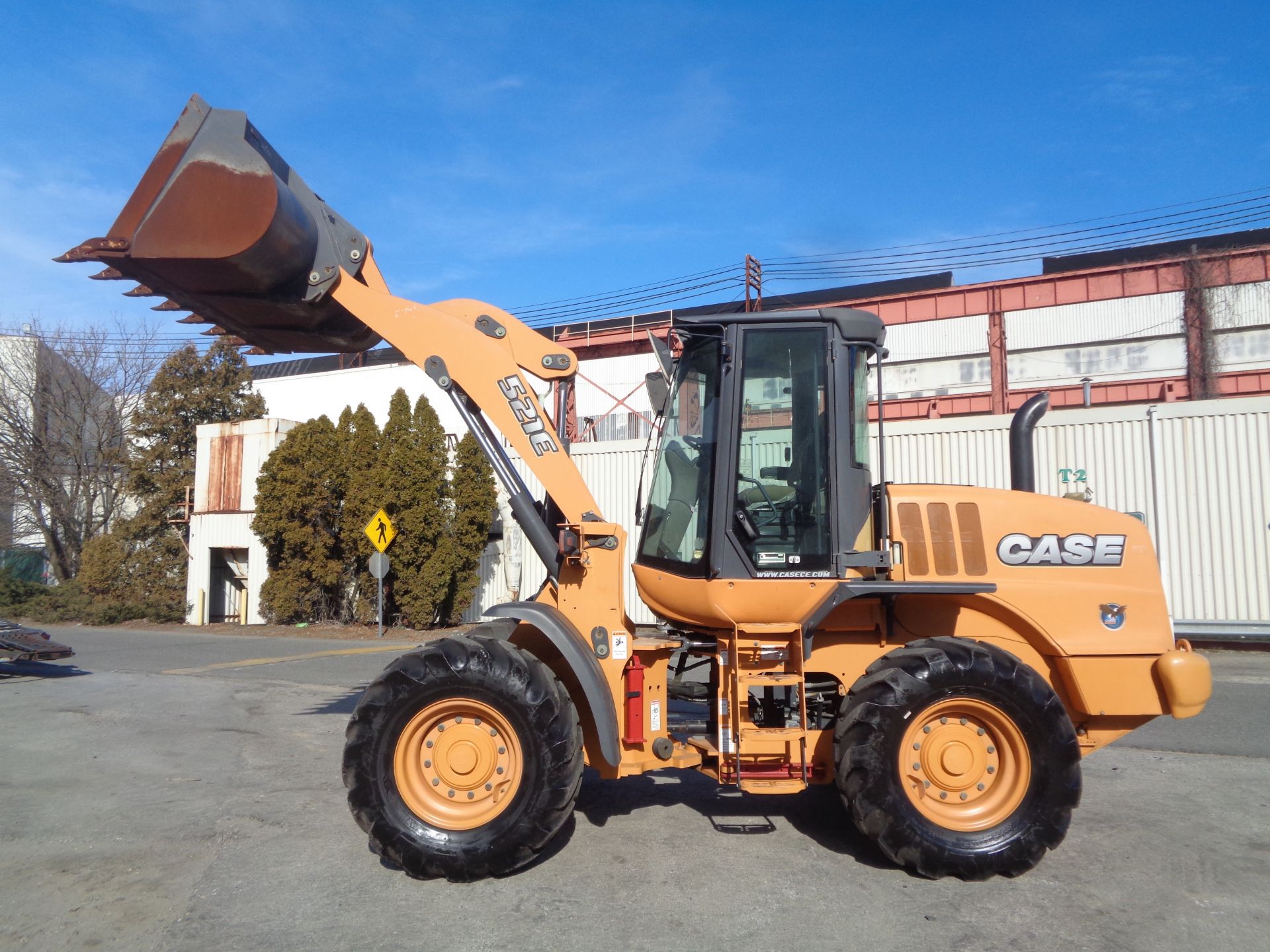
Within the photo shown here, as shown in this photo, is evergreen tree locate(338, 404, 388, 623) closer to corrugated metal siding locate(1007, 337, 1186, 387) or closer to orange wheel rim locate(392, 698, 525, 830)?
orange wheel rim locate(392, 698, 525, 830)

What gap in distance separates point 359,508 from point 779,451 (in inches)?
700

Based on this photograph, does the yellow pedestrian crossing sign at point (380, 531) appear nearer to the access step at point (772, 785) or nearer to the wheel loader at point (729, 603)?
the wheel loader at point (729, 603)

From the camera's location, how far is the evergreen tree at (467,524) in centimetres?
2125

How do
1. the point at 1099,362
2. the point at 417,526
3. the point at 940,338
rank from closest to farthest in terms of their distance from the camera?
1. the point at 417,526
2. the point at 1099,362
3. the point at 940,338

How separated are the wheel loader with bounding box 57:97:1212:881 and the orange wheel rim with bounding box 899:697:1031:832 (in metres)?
0.01

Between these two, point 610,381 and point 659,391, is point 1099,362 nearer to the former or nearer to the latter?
point 610,381

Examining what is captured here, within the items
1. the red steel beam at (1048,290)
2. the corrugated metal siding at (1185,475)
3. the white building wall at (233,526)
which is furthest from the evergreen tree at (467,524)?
the corrugated metal siding at (1185,475)

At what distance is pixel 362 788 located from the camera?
15.2 feet

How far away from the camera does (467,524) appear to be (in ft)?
69.8

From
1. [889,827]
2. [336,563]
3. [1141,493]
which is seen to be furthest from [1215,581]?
[336,563]

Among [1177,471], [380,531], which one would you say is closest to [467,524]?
[380,531]

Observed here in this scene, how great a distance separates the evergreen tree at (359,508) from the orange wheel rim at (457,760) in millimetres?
16668

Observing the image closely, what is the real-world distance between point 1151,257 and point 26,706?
29424 mm

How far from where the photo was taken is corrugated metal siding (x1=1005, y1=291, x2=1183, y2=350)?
77.6 feet
